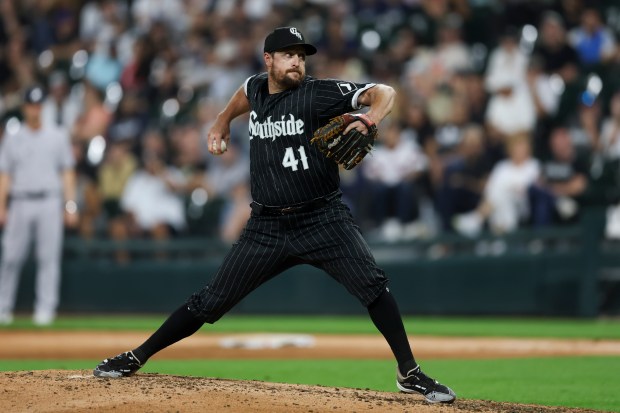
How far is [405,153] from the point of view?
13836 mm

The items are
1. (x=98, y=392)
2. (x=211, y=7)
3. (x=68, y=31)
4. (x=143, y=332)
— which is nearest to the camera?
(x=98, y=392)

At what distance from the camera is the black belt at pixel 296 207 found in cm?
601

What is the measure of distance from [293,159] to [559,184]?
7.84 m

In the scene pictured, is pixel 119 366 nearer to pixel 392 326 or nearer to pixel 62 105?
pixel 392 326

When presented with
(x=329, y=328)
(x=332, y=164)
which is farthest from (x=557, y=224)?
(x=332, y=164)

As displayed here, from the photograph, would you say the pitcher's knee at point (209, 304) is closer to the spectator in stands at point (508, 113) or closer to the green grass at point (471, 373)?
the green grass at point (471, 373)

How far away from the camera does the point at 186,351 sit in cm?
1037

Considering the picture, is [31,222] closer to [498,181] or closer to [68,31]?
[498,181]

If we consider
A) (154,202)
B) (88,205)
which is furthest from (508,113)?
(88,205)

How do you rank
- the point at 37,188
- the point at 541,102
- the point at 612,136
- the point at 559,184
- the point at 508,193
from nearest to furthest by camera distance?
1. the point at 37,188
2. the point at 612,136
3. the point at 559,184
4. the point at 508,193
5. the point at 541,102

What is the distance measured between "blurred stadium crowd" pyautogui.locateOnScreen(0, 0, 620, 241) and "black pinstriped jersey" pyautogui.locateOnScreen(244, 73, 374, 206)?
24.5 feet

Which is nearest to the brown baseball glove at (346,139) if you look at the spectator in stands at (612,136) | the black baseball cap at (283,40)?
the black baseball cap at (283,40)

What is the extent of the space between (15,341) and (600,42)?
318 inches

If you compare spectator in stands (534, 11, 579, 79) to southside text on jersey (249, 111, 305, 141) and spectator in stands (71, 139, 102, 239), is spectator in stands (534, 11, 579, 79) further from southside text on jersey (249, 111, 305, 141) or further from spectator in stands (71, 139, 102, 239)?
southside text on jersey (249, 111, 305, 141)
